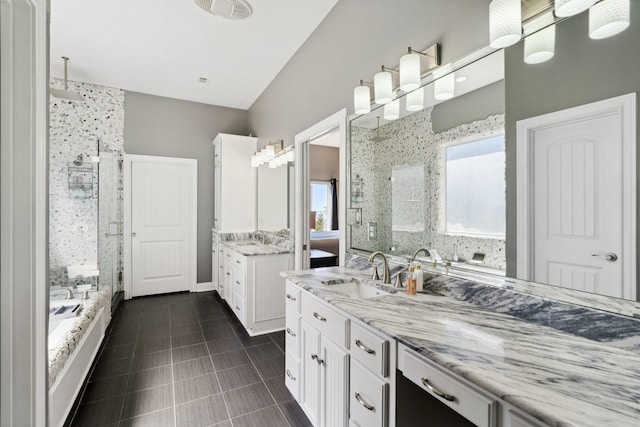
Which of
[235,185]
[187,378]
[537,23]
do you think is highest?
[537,23]

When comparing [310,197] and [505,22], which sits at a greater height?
[505,22]

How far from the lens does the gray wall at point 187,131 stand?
4.44 meters

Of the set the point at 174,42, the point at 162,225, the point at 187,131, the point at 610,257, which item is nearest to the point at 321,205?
the point at 187,131

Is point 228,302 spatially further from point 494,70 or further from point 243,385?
point 494,70

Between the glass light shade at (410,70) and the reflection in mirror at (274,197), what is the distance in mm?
2093

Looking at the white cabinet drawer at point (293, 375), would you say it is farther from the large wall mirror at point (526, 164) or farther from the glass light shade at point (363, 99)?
the glass light shade at point (363, 99)

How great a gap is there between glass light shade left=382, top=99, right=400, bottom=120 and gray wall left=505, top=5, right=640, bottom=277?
0.70m

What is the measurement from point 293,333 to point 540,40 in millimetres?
1953

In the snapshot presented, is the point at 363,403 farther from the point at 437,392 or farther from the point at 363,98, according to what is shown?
the point at 363,98

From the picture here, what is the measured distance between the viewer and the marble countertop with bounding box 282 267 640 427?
66 centimetres

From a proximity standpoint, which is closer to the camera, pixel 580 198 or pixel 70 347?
pixel 580 198

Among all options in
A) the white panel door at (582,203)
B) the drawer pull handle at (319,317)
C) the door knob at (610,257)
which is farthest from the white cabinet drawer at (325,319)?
the door knob at (610,257)

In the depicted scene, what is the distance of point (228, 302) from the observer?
155 inches

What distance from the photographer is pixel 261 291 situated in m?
3.14
